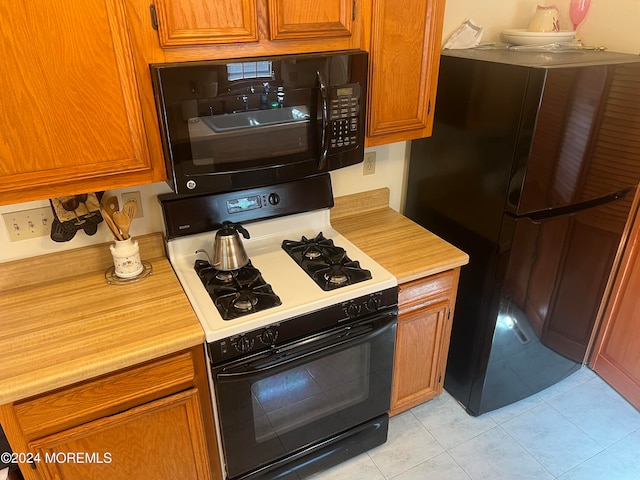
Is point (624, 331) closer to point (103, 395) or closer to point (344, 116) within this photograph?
point (344, 116)

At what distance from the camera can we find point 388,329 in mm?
1658

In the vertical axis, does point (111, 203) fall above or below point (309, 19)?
below

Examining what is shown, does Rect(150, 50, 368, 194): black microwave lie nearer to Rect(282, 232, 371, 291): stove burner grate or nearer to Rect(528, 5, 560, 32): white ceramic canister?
Rect(282, 232, 371, 291): stove burner grate

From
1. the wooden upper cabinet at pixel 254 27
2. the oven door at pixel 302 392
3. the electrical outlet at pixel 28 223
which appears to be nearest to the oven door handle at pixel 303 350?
the oven door at pixel 302 392

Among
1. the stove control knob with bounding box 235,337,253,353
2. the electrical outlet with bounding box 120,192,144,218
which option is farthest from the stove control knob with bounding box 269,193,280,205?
the stove control knob with bounding box 235,337,253,353

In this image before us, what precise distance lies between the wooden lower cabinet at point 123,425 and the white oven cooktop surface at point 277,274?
0.48 ft

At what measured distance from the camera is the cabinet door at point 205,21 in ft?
3.95

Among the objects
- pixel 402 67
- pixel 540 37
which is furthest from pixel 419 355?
pixel 540 37

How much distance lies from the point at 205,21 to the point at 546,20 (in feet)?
4.63

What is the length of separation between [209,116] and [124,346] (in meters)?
0.66

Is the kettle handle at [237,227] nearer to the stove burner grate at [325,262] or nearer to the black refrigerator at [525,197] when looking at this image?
the stove burner grate at [325,262]

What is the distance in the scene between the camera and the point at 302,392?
5.23 feet

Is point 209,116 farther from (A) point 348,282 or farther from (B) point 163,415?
(B) point 163,415

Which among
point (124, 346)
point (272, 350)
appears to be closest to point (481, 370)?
point (272, 350)
